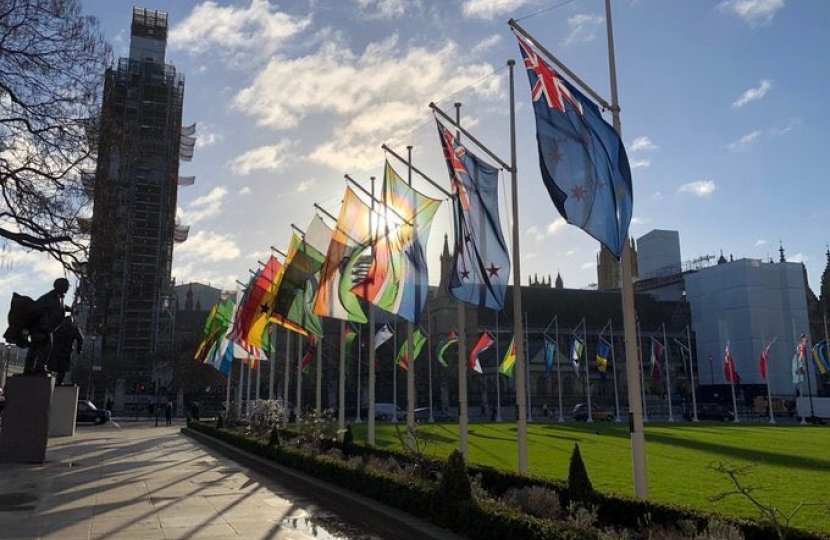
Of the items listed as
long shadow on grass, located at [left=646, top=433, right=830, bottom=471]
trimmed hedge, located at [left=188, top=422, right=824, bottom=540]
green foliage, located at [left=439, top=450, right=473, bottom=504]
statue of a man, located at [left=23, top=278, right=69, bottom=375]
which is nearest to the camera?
trimmed hedge, located at [left=188, top=422, right=824, bottom=540]

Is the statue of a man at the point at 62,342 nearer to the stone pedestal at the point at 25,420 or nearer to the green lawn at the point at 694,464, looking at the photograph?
the stone pedestal at the point at 25,420

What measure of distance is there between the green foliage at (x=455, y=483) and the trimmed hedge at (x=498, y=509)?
0.10 meters

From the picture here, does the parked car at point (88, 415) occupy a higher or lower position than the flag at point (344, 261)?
lower

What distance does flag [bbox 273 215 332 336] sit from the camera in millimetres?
25984

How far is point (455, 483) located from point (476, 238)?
6750 mm

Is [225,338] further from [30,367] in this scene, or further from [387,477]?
[387,477]

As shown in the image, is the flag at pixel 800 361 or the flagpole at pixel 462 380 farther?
the flag at pixel 800 361

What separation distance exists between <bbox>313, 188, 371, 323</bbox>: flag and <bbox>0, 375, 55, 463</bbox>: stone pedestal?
338 inches

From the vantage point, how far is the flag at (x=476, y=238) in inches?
635

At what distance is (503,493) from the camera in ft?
42.3

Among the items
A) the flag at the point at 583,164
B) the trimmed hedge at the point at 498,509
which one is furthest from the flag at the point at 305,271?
the flag at the point at 583,164

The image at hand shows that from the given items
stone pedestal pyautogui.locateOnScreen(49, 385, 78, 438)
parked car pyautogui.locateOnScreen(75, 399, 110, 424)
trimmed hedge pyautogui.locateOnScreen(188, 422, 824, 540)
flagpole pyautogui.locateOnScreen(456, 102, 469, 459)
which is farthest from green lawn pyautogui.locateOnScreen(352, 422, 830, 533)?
parked car pyautogui.locateOnScreen(75, 399, 110, 424)

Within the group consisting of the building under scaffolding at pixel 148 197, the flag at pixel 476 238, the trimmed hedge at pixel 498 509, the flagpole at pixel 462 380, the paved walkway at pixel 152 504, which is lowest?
the paved walkway at pixel 152 504

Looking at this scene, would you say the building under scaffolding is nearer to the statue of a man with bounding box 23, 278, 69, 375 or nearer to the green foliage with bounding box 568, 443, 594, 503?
the statue of a man with bounding box 23, 278, 69, 375
